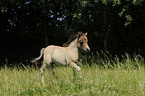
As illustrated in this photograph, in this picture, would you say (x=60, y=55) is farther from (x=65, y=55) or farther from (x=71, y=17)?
(x=71, y=17)

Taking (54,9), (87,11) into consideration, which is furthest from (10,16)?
(87,11)

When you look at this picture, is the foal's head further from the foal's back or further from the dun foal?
the foal's back

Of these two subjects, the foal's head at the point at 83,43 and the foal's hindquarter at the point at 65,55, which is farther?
the foal's hindquarter at the point at 65,55

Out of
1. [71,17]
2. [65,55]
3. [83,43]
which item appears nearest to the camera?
[83,43]

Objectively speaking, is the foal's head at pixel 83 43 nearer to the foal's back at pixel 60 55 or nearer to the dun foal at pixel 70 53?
the dun foal at pixel 70 53

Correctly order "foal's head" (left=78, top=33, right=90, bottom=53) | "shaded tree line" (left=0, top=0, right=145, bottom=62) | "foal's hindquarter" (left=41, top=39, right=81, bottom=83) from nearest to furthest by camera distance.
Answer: "foal's head" (left=78, top=33, right=90, bottom=53), "foal's hindquarter" (left=41, top=39, right=81, bottom=83), "shaded tree line" (left=0, top=0, right=145, bottom=62)

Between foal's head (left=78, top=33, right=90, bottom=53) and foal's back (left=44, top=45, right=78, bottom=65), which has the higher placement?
foal's head (left=78, top=33, right=90, bottom=53)

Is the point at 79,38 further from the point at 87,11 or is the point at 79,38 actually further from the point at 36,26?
the point at 36,26

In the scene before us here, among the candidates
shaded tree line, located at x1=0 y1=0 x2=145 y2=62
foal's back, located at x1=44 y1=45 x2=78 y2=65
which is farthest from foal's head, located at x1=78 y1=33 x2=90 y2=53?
shaded tree line, located at x1=0 y1=0 x2=145 y2=62

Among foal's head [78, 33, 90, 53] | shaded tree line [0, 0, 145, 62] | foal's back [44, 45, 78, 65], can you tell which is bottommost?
foal's back [44, 45, 78, 65]

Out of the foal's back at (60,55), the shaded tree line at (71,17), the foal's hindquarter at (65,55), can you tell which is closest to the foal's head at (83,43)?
the foal's hindquarter at (65,55)

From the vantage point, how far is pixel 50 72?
167 inches

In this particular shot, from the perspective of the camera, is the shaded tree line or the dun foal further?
the shaded tree line

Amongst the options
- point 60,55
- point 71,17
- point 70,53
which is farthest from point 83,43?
point 71,17
